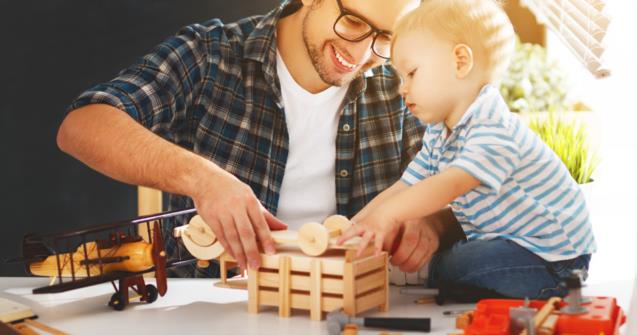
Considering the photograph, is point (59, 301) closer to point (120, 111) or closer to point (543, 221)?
point (120, 111)

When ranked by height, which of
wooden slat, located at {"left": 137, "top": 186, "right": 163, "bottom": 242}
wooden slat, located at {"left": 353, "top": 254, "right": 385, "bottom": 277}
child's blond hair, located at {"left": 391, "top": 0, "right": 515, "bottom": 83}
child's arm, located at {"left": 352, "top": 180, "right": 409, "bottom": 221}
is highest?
child's blond hair, located at {"left": 391, "top": 0, "right": 515, "bottom": 83}

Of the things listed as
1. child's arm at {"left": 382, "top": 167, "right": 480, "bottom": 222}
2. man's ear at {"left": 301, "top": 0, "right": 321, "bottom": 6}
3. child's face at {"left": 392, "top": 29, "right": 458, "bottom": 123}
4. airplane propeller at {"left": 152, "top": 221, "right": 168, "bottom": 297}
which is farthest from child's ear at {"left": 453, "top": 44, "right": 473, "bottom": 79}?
man's ear at {"left": 301, "top": 0, "right": 321, "bottom": 6}

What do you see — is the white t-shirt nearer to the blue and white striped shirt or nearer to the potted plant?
the potted plant

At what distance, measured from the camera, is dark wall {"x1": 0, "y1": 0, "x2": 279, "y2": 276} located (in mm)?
2221

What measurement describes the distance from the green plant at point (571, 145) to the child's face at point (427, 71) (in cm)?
75

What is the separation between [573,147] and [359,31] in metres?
0.63

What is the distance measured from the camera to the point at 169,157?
1382 millimetres

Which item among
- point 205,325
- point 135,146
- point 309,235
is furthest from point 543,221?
point 135,146

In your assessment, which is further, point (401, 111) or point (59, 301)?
point (401, 111)

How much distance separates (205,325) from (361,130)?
2.88 feet

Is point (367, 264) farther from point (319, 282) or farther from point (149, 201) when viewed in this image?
point (149, 201)

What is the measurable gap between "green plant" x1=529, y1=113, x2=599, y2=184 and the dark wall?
118 centimetres

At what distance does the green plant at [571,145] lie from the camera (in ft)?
6.31

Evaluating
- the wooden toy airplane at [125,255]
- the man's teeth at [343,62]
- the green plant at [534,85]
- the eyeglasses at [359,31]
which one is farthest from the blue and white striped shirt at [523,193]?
the green plant at [534,85]
